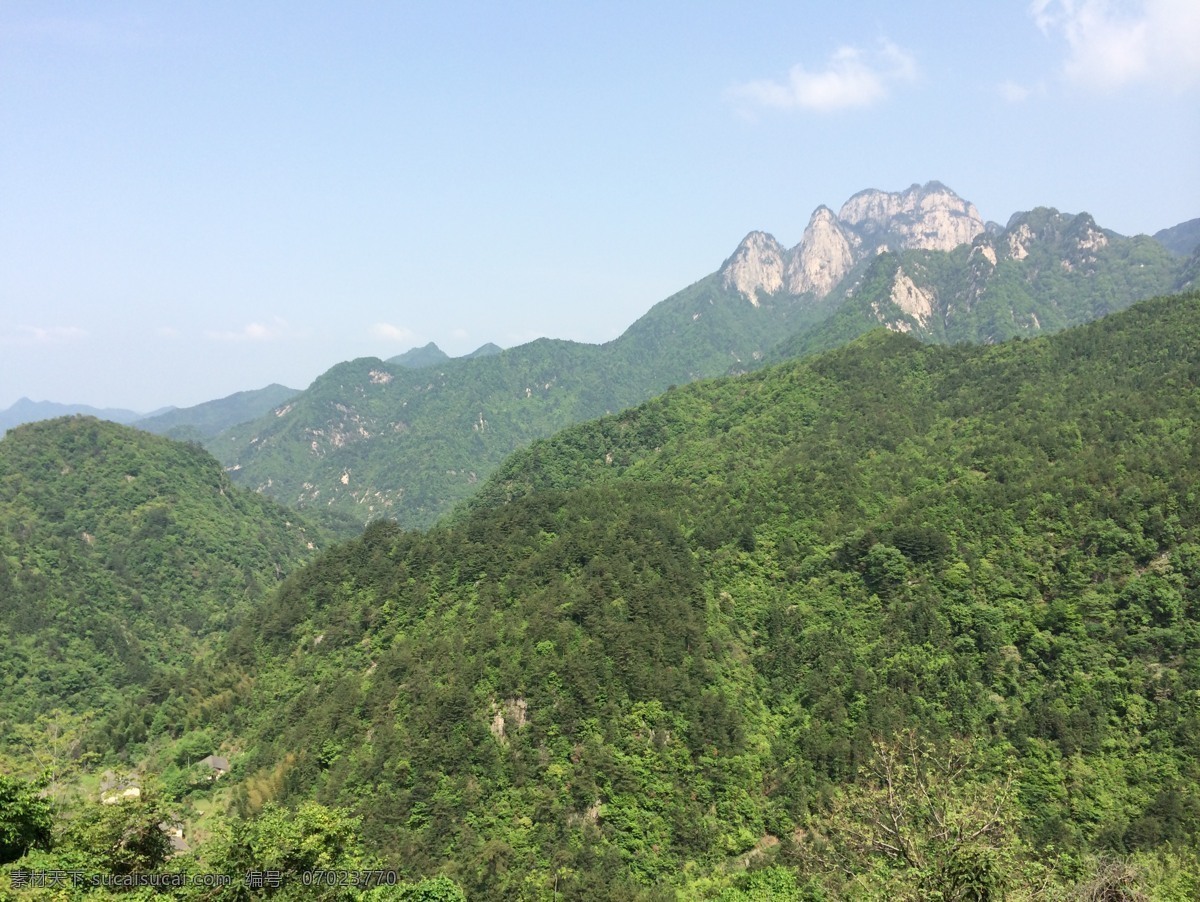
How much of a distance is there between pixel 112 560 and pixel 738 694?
122524 millimetres

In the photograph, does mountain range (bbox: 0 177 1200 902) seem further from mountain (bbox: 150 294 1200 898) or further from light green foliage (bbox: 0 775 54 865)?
mountain (bbox: 150 294 1200 898)

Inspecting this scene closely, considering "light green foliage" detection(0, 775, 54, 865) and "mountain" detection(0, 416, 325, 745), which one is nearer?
"light green foliage" detection(0, 775, 54, 865)

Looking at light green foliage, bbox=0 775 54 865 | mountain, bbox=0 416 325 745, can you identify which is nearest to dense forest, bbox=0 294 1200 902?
light green foliage, bbox=0 775 54 865

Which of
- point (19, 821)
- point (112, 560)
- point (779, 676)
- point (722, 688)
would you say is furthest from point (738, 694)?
point (112, 560)

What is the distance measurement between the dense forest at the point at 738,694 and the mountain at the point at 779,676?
0.27 metres

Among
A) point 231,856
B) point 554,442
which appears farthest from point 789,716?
point 554,442

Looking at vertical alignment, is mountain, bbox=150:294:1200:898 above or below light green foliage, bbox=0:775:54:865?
below

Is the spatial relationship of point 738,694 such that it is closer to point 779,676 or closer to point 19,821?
point 779,676

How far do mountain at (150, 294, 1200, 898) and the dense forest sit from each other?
27 centimetres

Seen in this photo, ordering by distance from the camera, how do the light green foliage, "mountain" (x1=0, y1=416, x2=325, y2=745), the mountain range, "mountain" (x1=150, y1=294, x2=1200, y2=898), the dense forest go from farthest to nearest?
"mountain" (x1=0, y1=416, x2=325, y2=745)
"mountain" (x1=150, y1=294, x2=1200, y2=898)
the dense forest
the mountain range
the light green foliage

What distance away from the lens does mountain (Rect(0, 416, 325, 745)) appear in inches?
3804

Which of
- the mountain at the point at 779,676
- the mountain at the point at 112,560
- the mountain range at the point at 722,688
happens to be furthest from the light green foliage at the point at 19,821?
the mountain at the point at 112,560

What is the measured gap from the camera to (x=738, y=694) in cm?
6412

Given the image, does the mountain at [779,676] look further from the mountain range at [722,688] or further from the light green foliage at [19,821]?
the light green foliage at [19,821]
